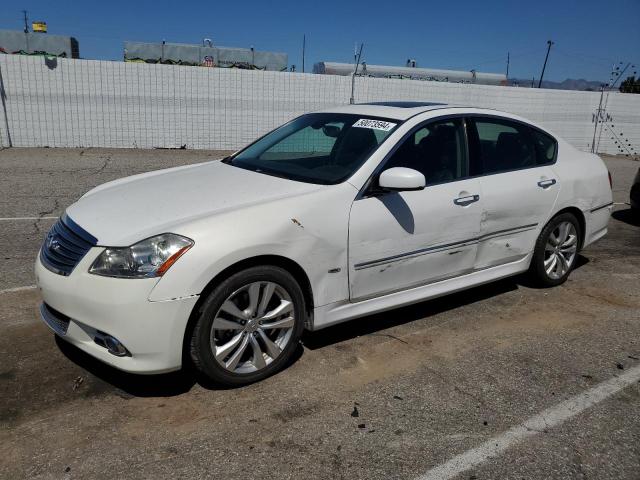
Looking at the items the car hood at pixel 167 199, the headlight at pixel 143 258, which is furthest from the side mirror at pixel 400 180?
the headlight at pixel 143 258

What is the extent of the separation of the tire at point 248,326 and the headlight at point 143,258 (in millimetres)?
298

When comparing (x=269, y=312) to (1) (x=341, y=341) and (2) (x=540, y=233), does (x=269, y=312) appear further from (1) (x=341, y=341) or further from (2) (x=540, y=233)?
(2) (x=540, y=233)

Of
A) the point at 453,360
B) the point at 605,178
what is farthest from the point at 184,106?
the point at 453,360

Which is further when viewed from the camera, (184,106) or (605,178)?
(184,106)

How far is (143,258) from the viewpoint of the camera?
2.92 meters

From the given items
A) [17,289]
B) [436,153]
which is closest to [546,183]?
[436,153]

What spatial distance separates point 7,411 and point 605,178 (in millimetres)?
5245

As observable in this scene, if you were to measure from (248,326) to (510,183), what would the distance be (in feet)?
8.13

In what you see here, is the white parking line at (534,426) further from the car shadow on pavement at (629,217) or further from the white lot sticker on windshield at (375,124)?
the car shadow on pavement at (629,217)

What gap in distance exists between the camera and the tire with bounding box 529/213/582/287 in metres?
4.88

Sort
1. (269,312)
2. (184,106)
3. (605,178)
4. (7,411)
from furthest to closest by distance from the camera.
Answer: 1. (184,106)
2. (605,178)
3. (269,312)
4. (7,411)

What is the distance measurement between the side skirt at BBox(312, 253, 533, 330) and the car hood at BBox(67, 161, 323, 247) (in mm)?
794

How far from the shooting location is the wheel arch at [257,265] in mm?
3000

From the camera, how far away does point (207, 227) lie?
3.03 meters
